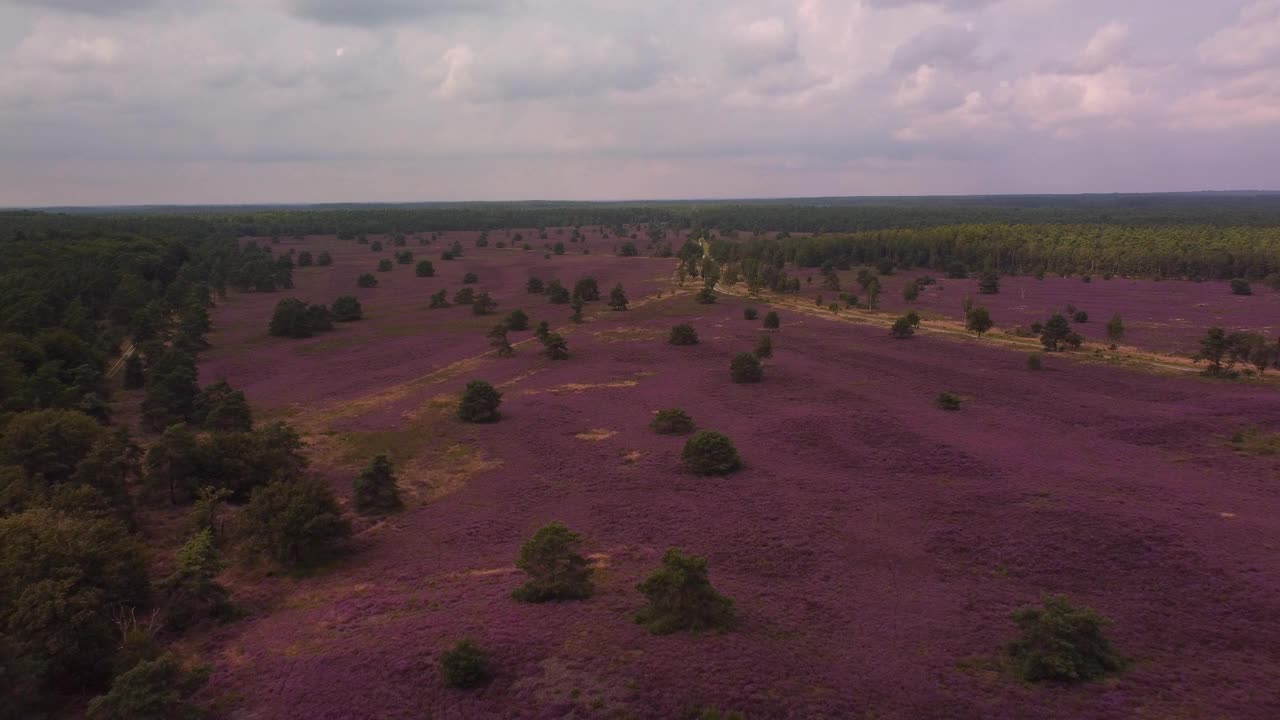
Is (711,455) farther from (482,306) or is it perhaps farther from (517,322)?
(482,306)

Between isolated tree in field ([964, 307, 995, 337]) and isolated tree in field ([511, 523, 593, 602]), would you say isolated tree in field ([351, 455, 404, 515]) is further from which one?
isolated tree in field ([964, 307, 995, 337])

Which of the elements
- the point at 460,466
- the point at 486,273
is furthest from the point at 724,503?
the point at 486,273

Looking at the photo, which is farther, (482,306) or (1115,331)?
A: (482,306)

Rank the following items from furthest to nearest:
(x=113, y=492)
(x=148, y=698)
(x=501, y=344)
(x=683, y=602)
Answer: (x=501, y=344), (x=113, y=492), (x=683, y=602), (x=148, y=698)

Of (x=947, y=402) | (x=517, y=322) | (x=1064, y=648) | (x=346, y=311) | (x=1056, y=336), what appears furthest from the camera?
(x=346, y=311)

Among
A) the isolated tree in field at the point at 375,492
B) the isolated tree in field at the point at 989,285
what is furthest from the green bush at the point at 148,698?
the isolated tree in field at the point at 989,285

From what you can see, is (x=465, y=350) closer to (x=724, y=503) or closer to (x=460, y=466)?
(x=460, y=466)

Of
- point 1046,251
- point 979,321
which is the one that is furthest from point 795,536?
point 1046,251
